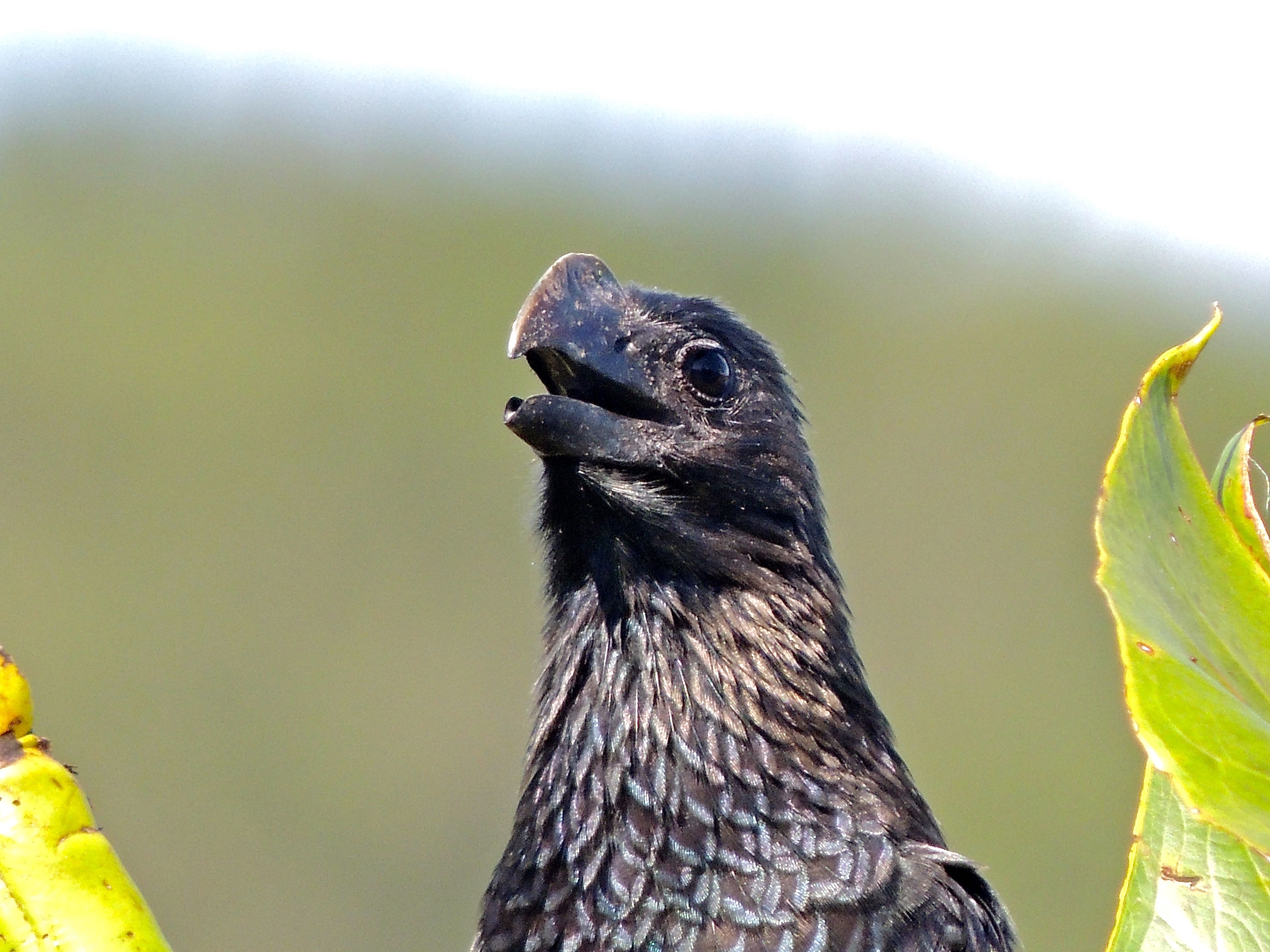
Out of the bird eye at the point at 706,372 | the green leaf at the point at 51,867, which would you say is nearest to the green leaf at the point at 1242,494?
the green leaf at the point at 51,867

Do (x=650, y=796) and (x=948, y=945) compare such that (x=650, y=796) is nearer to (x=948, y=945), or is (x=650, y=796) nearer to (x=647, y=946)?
(x=647, y=946)

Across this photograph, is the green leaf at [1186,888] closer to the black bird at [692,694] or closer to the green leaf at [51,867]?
the green leaf at [51,867]

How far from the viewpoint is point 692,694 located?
9.89 ft

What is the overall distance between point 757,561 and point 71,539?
15.3m

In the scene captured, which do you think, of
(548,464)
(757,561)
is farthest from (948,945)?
(548,464)

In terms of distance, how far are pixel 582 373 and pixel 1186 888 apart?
1768 mm

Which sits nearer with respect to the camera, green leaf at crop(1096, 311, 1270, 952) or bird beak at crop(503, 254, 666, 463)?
green leaf at crop(1096, 311, 1270, 952)

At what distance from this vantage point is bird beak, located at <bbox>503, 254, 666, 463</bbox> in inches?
110

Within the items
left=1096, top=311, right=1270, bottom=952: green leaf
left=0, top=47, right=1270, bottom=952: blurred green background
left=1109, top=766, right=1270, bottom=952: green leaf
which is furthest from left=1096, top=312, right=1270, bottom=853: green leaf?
left=0, top=47, right=1270, bottom=952: blurred green background

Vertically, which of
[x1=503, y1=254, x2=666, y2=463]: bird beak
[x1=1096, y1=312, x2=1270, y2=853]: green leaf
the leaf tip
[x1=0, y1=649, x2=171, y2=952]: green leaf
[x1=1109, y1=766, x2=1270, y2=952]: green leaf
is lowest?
[x1=0, y1=649, x2=171, y2=952]: green leaf

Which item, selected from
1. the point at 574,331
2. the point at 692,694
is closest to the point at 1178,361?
the point at 574,331

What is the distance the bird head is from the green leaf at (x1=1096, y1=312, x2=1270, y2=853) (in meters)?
1.46

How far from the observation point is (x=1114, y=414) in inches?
662

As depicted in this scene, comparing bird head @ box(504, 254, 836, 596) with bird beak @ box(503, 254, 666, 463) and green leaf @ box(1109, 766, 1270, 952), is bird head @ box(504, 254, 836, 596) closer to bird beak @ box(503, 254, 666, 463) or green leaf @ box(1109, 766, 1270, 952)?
bird beak @ box(503, 254, 666, 463)
